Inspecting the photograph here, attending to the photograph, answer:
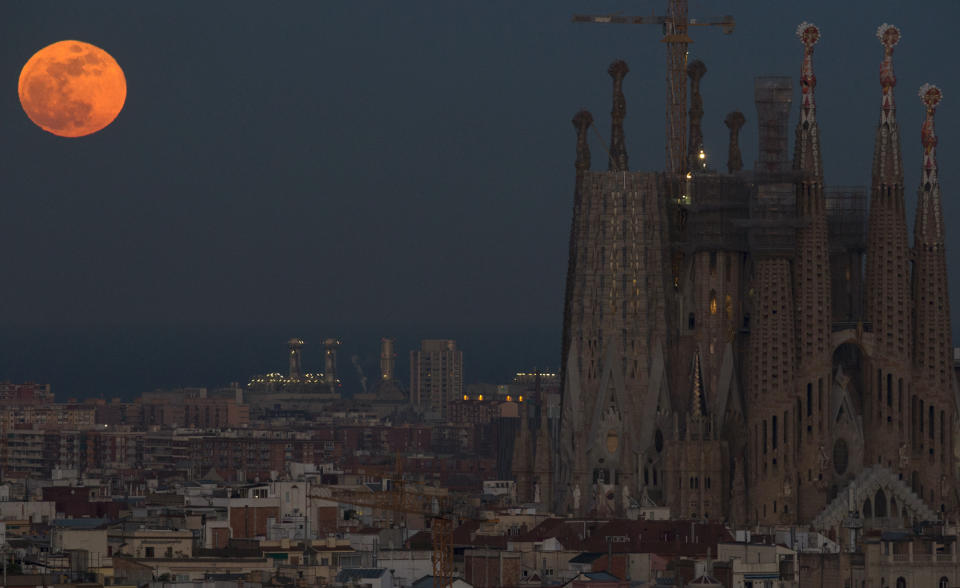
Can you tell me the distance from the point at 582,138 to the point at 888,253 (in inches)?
599

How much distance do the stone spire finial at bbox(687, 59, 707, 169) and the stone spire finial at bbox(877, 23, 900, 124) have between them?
10.0 m

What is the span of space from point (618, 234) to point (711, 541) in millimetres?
25800

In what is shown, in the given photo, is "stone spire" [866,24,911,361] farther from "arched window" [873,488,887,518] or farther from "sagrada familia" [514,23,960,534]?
"arched window" [873,488,887,518]

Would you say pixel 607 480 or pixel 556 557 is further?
pixel 607 480

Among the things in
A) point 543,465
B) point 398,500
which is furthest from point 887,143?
point 398,500

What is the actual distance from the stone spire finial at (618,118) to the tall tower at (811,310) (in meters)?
9.32

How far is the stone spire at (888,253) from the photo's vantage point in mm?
118938

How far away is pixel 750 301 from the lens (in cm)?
12181

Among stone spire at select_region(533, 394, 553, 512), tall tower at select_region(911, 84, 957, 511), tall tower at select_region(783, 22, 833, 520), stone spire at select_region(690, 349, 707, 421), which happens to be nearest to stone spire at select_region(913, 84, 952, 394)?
tall tower at select_region(911, 84, 957, 511)

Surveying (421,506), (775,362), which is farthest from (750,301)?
(421,506)

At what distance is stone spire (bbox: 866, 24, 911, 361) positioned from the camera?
11894 centimetres

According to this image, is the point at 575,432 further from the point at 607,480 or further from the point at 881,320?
the point at 881,320

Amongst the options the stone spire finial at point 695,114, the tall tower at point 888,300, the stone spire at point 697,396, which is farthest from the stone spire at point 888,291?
the stone spire finial at point 695,114

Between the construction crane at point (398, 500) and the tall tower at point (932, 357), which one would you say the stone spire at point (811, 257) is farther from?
the construction crane at point (398, 500)
